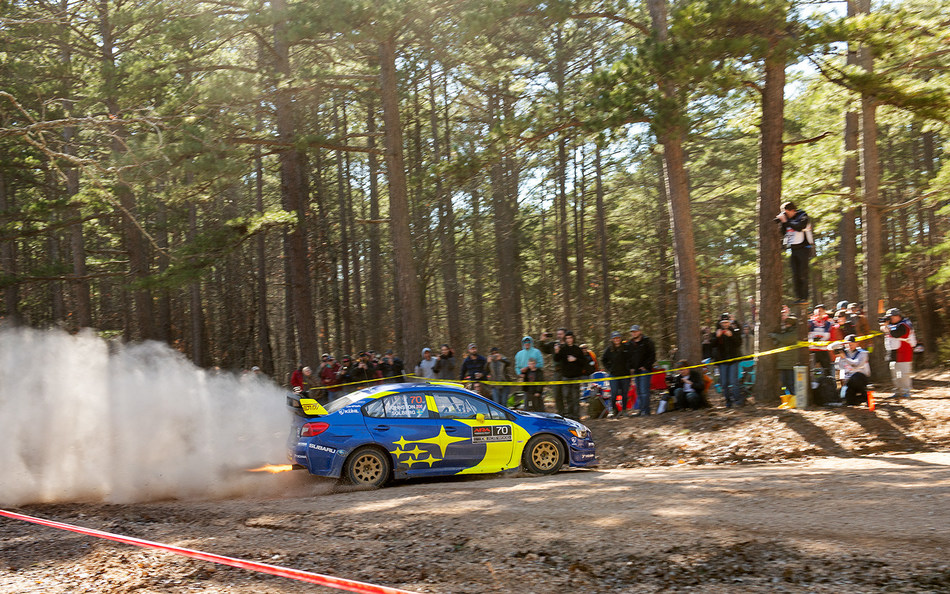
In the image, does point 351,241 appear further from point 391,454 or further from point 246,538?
point 246,538

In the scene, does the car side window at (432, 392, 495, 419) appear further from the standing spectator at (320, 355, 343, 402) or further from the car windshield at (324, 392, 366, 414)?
the standing spectator at (320, 355, 343, 402)

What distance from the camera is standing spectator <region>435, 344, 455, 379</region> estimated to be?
18.7 meters

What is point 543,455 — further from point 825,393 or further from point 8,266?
point 8,266

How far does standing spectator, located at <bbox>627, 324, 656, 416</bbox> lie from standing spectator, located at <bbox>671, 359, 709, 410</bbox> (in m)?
0.60

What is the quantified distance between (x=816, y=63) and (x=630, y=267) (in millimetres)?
19611

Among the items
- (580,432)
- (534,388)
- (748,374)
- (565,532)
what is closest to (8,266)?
(534,388)

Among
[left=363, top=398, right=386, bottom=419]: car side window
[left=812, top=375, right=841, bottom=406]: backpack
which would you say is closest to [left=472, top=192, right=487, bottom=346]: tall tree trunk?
[left=812, top=375, right=841, bottom=406]: backpack

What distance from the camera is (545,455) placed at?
1200 centimetres

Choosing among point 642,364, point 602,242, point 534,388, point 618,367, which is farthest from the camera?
point 602,242

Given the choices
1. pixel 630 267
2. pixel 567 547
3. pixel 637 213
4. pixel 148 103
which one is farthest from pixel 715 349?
pixel 637 213

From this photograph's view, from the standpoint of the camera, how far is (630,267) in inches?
1339

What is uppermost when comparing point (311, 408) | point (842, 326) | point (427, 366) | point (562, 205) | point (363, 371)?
point (562, 205)

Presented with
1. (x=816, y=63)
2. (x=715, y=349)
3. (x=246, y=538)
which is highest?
(x=816, y=63)

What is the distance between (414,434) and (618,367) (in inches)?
239
